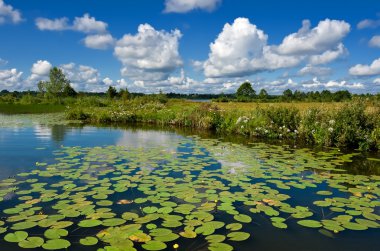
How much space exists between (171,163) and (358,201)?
4354 mm

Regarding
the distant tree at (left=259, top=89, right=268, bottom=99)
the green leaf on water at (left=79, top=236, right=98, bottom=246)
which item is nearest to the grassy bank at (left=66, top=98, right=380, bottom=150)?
the green leaf on water at (left=79, top=236, right=98, bottom=246)

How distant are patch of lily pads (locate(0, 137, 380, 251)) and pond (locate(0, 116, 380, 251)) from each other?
2 cm

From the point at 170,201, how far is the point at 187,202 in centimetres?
28

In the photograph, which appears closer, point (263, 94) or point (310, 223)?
point (310, 223)

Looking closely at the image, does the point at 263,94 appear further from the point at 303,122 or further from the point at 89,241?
the point at 89,241

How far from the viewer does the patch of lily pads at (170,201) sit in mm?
3867

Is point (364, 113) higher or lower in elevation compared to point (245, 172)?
higher

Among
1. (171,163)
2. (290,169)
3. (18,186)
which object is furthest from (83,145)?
(290,169)

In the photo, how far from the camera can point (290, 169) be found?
7.64 m

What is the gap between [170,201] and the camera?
509cm

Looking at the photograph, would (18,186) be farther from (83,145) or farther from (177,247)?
(83,145)

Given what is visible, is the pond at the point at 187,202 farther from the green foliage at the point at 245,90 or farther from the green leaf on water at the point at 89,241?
the green foliage at the point at 245,90

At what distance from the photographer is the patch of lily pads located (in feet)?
12.7

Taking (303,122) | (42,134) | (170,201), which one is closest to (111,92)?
(42,134)
